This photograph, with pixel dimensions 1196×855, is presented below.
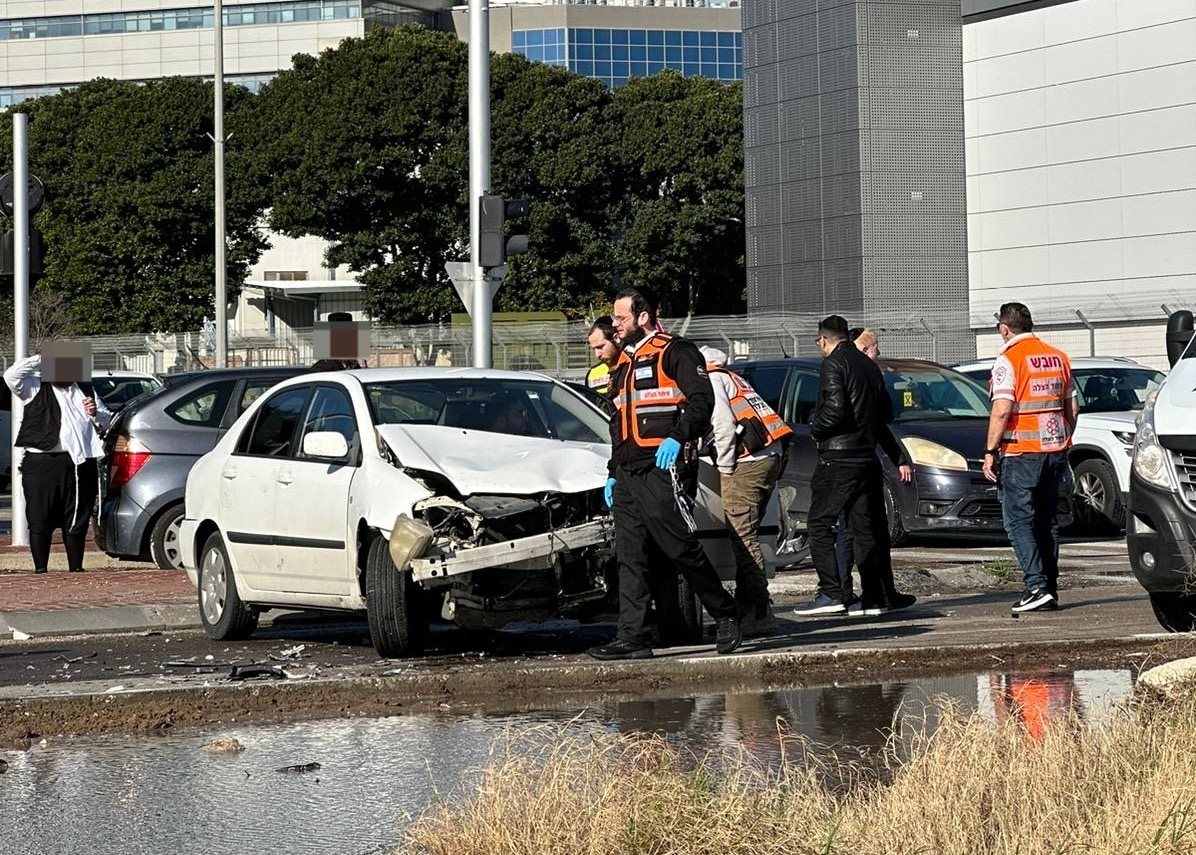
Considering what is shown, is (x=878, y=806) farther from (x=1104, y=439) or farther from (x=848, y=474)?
(x=1104, y=439)

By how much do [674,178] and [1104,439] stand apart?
50648 mm

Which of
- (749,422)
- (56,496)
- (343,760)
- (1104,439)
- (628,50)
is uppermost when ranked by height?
(628,50)

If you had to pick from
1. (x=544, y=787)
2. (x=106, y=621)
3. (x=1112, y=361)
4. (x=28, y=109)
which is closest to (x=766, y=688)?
(x=544, y=787)

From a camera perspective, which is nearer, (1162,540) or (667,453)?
(667,453)

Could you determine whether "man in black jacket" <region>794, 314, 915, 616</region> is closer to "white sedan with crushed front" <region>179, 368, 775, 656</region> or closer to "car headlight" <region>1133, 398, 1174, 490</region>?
"white sedan with crushed front" <region>179, 368, 775, 656</region>

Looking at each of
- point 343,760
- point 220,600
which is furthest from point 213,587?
point 343,760

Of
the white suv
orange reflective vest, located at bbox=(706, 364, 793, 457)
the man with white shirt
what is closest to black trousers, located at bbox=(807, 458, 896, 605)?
orange reflective vest, located at bbox=(706, 364, 793, 457)

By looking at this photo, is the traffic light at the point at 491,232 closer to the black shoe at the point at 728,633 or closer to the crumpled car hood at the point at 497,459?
the crumpled car hood at the point at 497,459

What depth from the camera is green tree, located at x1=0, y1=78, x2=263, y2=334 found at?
67.1 metres

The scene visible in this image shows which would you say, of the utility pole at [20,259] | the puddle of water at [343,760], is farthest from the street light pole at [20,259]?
the puddle of water at [343,760]

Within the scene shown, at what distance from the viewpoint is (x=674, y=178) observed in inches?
2687

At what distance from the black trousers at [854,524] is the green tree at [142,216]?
187ft

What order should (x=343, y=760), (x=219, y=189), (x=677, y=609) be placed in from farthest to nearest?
1. (x=219, y=189)
2. (x=677, y=609)
3. (x=343, y=760)

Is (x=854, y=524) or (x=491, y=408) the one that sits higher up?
(x=491, y=408)
